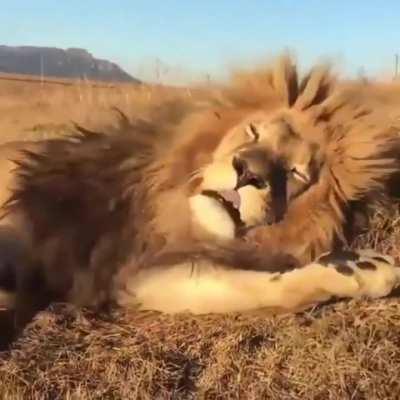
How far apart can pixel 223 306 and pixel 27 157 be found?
1116mm

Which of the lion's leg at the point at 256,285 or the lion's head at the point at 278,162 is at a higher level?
the lion's head at the point at 278,162

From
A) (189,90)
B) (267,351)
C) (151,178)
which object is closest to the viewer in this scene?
(267,351)

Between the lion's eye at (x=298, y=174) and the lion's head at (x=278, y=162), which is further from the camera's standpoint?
the lion's eye at (x=298, y=174)

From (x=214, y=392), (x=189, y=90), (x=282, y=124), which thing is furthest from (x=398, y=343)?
(x=189, y=90)

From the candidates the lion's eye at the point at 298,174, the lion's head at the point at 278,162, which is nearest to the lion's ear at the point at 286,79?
the lion's head at the point at 278,162

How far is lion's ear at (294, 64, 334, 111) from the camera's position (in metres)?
3.51

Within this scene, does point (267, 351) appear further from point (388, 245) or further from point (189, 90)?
point (189, 90)

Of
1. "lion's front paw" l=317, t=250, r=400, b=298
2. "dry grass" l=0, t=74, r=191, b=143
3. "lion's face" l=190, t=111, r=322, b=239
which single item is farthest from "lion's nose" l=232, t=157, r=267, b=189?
"dry grass" l=0, t=74, r=191, b=143

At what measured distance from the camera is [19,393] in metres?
2.43

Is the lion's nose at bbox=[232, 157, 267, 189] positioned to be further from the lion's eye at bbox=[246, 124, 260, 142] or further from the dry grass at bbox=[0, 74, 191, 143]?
the dry grass at bbox=[0, 74, 191, 143]

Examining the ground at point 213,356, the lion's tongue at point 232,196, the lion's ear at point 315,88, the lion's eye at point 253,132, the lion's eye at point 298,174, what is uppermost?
the lion's ear at point 315,88

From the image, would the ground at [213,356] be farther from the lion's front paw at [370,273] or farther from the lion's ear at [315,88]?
the lion's ear at [315,88]

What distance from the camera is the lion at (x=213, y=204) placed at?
3.02 m

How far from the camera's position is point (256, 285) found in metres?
2.95
